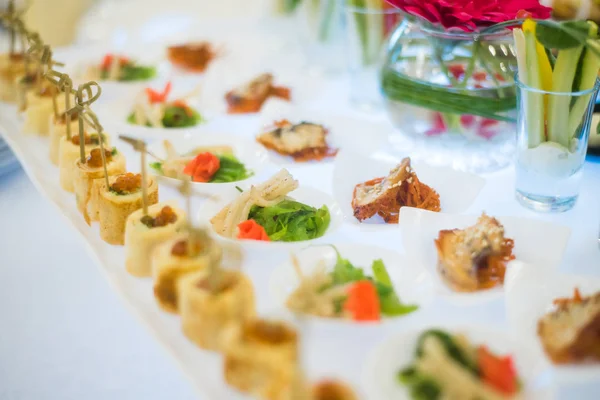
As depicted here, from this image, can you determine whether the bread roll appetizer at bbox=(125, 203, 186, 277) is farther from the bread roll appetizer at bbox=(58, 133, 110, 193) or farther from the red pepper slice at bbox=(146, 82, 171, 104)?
the red pepper slice at bbox=(146, 82, 171, 104)

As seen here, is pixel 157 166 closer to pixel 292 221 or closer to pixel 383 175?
pixel 292 221

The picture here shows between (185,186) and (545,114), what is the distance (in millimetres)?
883

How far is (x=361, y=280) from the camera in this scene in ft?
4.10

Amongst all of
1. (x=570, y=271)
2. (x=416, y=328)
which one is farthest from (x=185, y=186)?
(x=570, y=271)

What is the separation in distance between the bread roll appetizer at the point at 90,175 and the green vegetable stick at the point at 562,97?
110 centimetres

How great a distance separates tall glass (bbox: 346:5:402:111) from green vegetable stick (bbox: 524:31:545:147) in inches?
32.1

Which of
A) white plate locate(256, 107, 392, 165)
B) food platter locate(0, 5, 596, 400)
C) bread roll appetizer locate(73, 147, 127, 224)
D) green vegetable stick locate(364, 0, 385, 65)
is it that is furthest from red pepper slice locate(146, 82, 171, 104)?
green vegetable stick locate(364, 0, 385, 65)

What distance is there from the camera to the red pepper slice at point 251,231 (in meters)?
1.45

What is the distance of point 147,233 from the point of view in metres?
1.37

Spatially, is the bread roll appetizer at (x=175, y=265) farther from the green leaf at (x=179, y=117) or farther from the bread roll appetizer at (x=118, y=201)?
the green leaf at (x=179, y=117)

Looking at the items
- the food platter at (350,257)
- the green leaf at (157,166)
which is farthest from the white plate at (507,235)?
the green leaf at (157,166)

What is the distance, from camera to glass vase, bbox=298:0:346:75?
2727 millimetres

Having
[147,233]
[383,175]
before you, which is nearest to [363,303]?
[147,233]

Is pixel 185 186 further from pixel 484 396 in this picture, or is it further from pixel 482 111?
pixel 482 111
